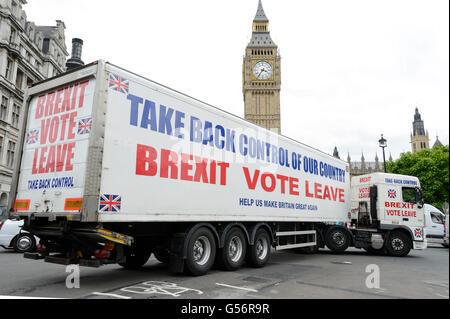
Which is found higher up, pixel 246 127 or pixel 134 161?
pixel 246 127

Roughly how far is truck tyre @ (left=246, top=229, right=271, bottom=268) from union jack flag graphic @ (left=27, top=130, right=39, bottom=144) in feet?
19.4

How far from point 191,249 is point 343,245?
8500mm

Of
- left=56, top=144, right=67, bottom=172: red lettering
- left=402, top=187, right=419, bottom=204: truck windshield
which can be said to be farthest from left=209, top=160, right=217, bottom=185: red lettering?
left=402, top=187, right=419, bottom=204: truck windshield

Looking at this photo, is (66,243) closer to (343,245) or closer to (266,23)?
(343,245)

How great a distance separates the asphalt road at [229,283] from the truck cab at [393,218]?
3.73 m

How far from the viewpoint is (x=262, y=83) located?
100625 millimetres

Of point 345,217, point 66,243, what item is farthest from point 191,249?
point 345,217

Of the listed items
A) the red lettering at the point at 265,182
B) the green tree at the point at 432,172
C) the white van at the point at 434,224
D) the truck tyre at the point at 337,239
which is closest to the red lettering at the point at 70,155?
the red lettering at the point at 265,182

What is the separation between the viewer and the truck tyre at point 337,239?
13523mm

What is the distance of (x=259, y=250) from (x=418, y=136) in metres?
156

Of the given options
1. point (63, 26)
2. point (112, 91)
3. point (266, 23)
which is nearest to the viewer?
point (112, 91)

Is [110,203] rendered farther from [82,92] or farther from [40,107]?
[40,107]
